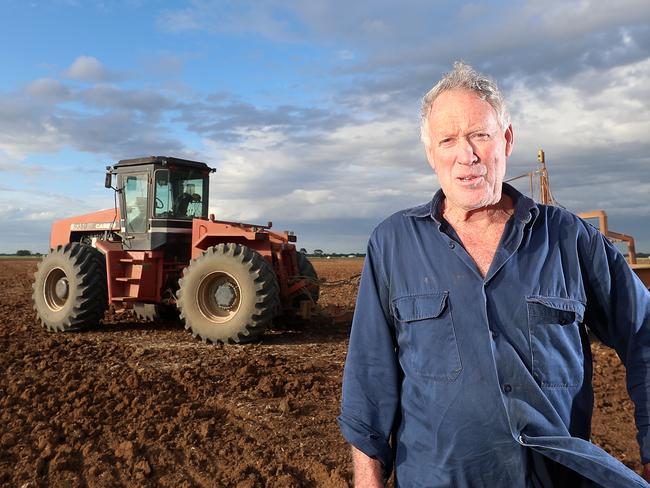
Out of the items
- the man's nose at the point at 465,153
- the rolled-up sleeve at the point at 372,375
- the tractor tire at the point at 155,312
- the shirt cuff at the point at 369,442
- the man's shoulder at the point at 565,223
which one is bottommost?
the tractor tire at the point at 155,312

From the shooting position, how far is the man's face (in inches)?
68.9

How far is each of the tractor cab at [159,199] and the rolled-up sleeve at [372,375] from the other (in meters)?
7.77

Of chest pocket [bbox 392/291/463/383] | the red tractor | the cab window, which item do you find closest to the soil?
the red tractor

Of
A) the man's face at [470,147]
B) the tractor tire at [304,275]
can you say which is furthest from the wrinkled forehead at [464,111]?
the tractor tire at [304,275]

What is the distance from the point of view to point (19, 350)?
737cm

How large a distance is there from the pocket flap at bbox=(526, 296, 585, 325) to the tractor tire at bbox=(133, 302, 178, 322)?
8.29m

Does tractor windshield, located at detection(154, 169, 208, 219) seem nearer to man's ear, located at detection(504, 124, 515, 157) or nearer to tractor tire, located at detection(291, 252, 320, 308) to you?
tractor tire, located at detection(291, 252, 320, 308)

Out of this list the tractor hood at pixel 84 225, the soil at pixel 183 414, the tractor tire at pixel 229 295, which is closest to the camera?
the soil at pixel 183 414

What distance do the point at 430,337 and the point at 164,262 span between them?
318 inches

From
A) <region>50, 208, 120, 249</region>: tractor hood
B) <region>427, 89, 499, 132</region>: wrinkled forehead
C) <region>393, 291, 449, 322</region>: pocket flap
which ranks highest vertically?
<region>50, 208, 120, 249</region>: tractor hood

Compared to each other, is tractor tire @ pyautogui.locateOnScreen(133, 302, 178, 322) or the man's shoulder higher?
the man's shoulder

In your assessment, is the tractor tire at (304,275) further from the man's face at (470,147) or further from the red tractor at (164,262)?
the man's face at (470,147)

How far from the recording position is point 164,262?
9.23 meters

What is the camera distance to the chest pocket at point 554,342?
1583 mm
